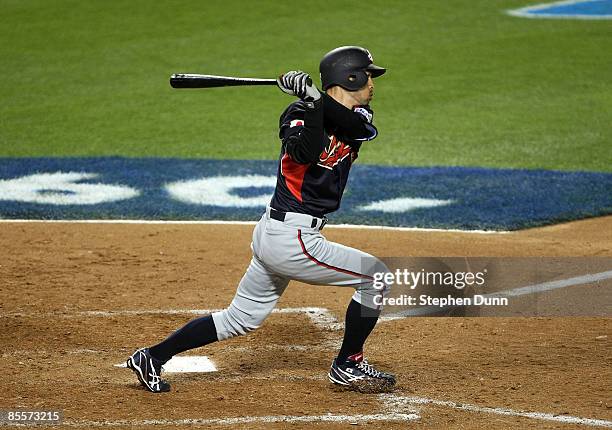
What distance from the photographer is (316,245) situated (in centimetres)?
507

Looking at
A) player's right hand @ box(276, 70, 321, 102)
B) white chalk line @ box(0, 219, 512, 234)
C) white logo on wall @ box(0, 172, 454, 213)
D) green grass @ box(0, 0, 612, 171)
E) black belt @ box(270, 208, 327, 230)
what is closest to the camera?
player's right hand @ box(276, 70, 321, 102)

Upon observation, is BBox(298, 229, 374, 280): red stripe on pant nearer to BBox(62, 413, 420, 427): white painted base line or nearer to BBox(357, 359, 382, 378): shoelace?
BBox(357, 359, 382, 378): shoelace

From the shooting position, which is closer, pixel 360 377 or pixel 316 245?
pixel 316 245

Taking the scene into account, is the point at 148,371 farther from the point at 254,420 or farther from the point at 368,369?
the point at 368,369

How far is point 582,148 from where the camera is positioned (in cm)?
1266

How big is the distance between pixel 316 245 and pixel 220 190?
18.5 ft

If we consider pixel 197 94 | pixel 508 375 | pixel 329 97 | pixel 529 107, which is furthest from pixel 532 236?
pixel 197 94

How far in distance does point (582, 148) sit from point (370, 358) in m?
7.60

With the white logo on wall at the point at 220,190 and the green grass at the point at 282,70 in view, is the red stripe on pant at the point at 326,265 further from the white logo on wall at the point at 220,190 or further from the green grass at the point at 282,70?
the green grass at the point at 282,70

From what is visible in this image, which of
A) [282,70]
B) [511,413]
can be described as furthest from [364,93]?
[282,70]

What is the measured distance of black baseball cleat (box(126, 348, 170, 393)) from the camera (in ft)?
17.0

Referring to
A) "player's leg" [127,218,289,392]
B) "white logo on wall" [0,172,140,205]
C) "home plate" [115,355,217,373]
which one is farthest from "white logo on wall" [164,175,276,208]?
"player's leg" [127,218,289,392]

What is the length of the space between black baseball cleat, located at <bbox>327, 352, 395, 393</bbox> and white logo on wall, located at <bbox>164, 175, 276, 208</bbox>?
15.0 feet

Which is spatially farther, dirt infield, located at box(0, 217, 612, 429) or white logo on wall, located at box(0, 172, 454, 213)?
white logo on wall, located at box(0, 172, 454, 213)
